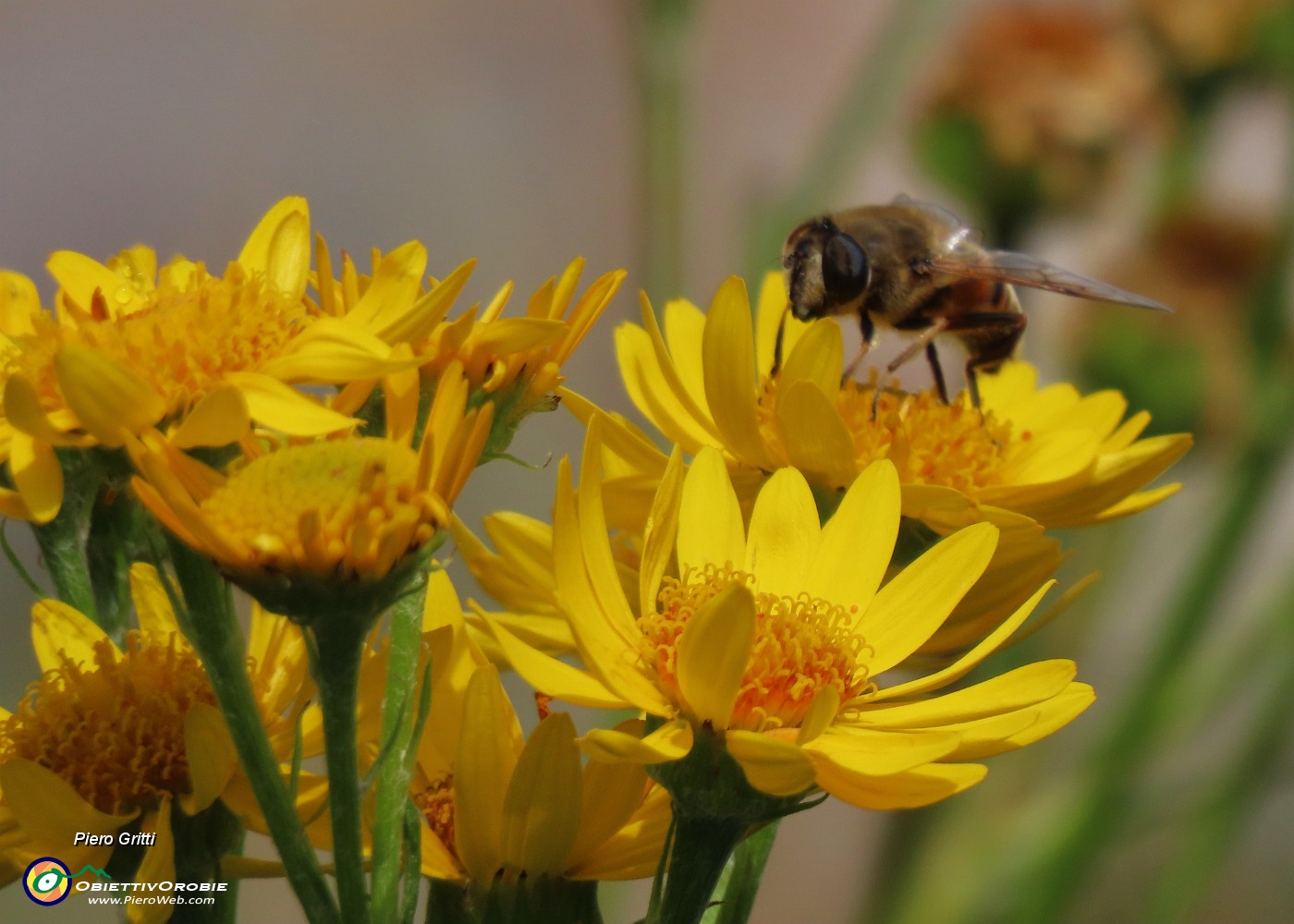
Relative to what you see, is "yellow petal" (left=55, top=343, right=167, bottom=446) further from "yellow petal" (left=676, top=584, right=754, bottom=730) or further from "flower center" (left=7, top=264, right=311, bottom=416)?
"yellow petal" (left=676, top=584, right=754, bottom=730)

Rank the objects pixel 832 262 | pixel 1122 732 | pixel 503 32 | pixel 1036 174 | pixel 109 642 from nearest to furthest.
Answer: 1. pixel 109 642
2. pixel 832 262
3. pixel 1122 732
4. pixel 1036 174
5. pixel 503 32

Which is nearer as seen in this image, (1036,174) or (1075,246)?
(1036,174)

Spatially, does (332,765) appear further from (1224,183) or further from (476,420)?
(1224,183)

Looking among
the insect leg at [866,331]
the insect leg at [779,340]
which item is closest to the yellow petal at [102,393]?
the insect leg at [779,340]

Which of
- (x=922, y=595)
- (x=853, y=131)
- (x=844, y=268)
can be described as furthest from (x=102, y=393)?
(x=853, y=131)

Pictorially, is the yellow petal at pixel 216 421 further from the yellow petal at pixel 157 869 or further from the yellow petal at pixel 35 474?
the yellow petal at pixel 157 869

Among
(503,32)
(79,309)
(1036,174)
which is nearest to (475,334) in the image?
(79,309)

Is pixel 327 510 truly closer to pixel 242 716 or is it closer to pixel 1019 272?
pixel 242 716

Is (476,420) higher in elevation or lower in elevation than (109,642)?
higher
